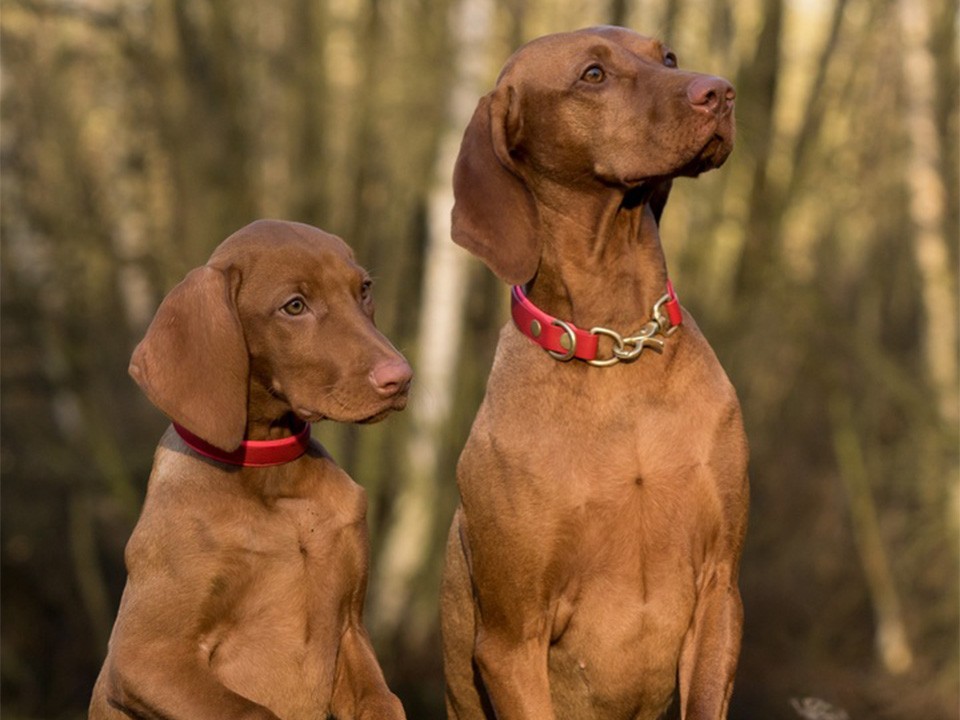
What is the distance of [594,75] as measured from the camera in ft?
20.5

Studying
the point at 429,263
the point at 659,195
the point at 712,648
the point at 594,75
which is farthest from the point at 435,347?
the point at 712,648

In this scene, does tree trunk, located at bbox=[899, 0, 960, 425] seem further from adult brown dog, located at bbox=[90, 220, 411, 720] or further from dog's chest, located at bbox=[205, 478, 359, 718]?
dog's chest, located at bbox=[205, 478, 359, 718]

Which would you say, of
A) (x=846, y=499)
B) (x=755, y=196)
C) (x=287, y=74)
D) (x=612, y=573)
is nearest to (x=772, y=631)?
(x=846, y=499)

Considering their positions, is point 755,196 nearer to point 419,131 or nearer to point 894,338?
point 419,131

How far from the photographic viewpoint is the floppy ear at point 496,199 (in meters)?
6.25

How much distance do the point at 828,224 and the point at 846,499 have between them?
2.75m

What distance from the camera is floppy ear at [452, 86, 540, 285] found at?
6250 mm

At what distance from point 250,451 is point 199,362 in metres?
0.35

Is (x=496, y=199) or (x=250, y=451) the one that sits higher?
(x=496, y=199)

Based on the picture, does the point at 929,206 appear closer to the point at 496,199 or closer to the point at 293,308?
the point at 496,199

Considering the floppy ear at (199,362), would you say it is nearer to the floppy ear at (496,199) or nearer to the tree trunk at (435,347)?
the floppy ear at (496,199)

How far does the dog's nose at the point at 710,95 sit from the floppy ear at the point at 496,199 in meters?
0.72

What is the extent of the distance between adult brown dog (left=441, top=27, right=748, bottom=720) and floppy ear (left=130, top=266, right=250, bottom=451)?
875mm

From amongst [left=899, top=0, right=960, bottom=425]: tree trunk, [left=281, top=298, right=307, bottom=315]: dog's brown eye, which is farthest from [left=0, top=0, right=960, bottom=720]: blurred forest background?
[left=281, top=298, right=307, bottom=315]: dog's brown eye
